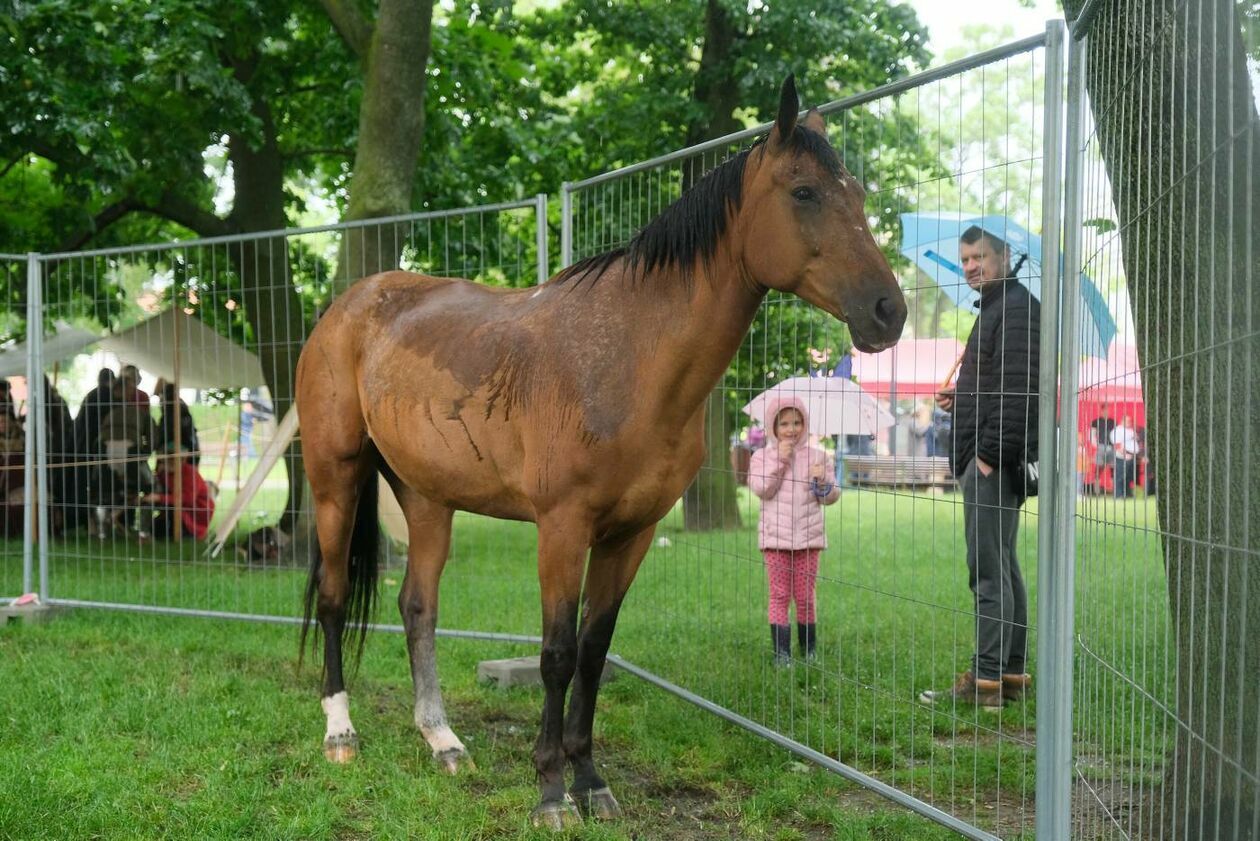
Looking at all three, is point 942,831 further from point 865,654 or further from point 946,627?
point 946,627

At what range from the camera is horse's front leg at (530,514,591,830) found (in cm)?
375

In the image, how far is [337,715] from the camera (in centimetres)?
462

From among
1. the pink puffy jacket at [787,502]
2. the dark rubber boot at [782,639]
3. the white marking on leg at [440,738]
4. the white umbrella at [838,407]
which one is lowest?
the white marking on leg at [440,738]

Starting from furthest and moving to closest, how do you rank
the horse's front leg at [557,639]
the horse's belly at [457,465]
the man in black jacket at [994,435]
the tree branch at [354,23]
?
the tree branch at [354,23]
the horse's belly at [457,465]
the horse's front leg at [557,639]
the man in black jacket at [994,435]

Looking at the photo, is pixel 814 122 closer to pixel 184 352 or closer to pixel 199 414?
pixel 184 352

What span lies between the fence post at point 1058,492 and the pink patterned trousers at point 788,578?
2.21 meters

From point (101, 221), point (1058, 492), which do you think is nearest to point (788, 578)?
point (1058, 492)

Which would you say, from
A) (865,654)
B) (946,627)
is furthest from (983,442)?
(946,627)

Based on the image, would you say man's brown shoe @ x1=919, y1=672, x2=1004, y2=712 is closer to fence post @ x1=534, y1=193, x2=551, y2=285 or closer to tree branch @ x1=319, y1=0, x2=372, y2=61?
fence post @ x1=534, y1=193, x2=551, y2=285

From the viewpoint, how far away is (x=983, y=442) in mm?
4137

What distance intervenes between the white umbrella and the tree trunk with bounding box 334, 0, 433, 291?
510cm

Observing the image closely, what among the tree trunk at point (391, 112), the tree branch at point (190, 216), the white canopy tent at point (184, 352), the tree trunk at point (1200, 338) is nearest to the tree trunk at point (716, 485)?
the tree trunk at point (1200, 338)

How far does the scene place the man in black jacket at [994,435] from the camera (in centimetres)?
351

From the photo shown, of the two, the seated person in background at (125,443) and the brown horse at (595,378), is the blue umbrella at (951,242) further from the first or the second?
the seated person in background at (125,443)
